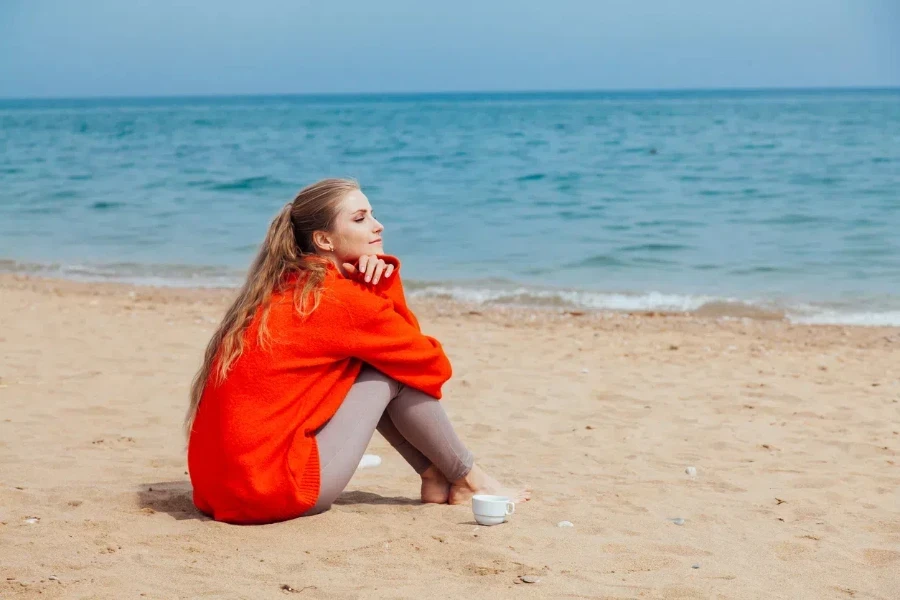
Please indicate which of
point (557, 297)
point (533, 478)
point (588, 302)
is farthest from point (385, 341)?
point (557, 297)

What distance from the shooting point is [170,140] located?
38906mm

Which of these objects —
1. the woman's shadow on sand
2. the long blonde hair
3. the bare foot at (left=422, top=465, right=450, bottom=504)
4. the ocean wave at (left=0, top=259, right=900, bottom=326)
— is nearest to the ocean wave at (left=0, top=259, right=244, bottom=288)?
the ocean wave at (left=0, top=259, right=900, bottom=326)

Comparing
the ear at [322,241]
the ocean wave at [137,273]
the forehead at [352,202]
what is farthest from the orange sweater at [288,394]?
the ocean wave at [137,273]

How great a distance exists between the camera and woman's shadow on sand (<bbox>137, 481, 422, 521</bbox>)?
362 cm

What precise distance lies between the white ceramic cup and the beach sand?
58 millimetres

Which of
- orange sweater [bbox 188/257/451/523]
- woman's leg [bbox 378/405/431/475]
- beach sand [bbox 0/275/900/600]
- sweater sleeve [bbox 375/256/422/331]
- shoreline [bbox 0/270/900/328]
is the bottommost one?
shoreline [bbox 0/270/900/328]

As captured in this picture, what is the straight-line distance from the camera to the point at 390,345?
333cm

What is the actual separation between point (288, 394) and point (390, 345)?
0.39 meters

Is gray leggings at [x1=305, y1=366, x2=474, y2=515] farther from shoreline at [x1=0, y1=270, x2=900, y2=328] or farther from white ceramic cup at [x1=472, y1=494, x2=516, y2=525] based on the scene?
shoreline at [x1=0, y1=270, x2=900, y2=328]

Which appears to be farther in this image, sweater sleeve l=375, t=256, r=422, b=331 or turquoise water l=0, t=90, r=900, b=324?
turquoise water l=0, t=90, r=900, b=324

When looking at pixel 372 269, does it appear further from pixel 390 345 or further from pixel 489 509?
pixel 489 509

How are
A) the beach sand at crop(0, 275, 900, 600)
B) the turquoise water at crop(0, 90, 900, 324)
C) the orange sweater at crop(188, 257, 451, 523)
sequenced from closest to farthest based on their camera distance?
the beach sand at crop(0, 275, 900, 600), the orange sweater at crop(188, 257, 451, 523), the turquoise water at crop(0, 90, 900, 324)

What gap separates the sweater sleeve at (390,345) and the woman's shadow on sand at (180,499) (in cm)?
68

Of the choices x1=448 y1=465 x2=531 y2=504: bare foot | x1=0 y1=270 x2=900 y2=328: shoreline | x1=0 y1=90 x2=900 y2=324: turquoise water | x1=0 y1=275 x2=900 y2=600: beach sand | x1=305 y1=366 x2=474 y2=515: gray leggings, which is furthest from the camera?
x1=0 y1=90 x2=900 y2=324: turquoise water
